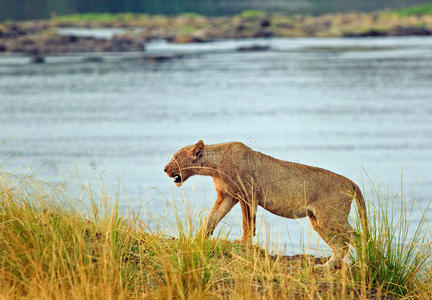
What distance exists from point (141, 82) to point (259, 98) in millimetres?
7047

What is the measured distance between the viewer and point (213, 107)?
22391 millimetres

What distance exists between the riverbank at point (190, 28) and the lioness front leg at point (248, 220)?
3997 centimetres

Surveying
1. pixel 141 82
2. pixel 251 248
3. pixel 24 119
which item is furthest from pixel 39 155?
pixel 141 82

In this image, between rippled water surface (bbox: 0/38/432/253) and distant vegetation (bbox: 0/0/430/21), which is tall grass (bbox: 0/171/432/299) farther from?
distant vegetation (bbox: 0/0/430/21)

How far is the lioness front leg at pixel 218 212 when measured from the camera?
732 centimetres

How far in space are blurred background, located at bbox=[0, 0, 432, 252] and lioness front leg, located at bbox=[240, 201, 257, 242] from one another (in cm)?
28

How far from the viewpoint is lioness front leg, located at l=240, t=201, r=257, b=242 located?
7.28 meters

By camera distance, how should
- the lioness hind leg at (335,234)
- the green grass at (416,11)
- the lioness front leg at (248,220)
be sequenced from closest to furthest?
the lioness hind leg at (335,234)
the lioness front leg at (248,220)
the green grass at (416,11)

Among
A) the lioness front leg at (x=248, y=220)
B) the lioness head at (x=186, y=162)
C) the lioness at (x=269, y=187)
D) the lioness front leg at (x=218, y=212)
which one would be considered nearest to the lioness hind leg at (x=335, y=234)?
the lioness at (x=269, y=187)

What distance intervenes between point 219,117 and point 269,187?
42.7ft

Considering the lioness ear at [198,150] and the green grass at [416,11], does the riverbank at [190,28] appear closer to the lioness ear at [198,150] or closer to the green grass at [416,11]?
the green grass at [416,11]

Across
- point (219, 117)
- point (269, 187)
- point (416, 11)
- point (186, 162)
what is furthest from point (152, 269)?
point (416, 11)

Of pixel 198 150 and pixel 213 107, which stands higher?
pixel 198 150

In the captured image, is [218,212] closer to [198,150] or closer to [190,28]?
[198,150]
